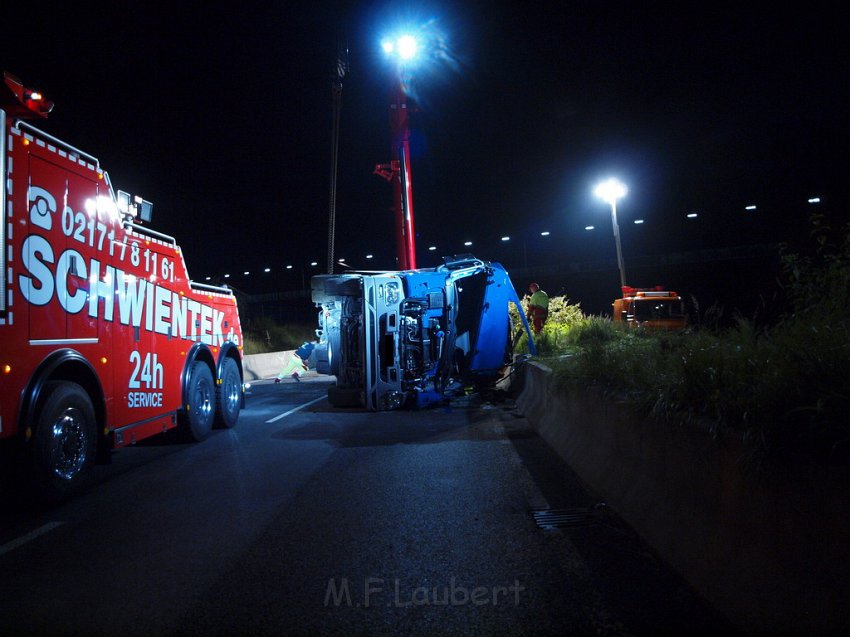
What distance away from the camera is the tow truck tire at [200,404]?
8.62 m

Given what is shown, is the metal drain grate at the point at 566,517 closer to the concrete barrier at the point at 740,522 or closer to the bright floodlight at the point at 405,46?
the concrete barrier at the point at 740,522

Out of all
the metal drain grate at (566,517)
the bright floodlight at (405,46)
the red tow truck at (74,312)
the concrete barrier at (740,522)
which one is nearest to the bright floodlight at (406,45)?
the bright floodlight at (405,46)

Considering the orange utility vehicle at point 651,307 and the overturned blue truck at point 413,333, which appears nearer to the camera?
the overturned blue truck at point 413,333

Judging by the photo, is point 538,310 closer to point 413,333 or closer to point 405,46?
point 413,333

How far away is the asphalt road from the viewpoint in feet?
10.6

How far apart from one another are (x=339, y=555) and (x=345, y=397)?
6871 millimetres

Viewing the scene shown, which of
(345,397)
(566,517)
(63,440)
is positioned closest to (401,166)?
(345,397)

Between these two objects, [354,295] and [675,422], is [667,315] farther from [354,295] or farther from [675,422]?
[675,422]

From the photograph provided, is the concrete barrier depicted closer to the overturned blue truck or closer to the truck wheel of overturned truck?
the overturned blue truck

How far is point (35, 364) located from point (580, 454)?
5.23 meters

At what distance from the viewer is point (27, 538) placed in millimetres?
4699

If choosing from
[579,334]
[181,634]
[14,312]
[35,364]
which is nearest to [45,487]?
[35,364]

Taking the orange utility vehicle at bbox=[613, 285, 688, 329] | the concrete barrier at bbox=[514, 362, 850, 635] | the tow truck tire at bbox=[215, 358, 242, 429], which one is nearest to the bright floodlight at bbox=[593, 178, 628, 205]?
the orange utility vehicle at bbox=[613, 285, 688, 329]

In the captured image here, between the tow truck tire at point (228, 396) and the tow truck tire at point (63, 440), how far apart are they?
3803mm
